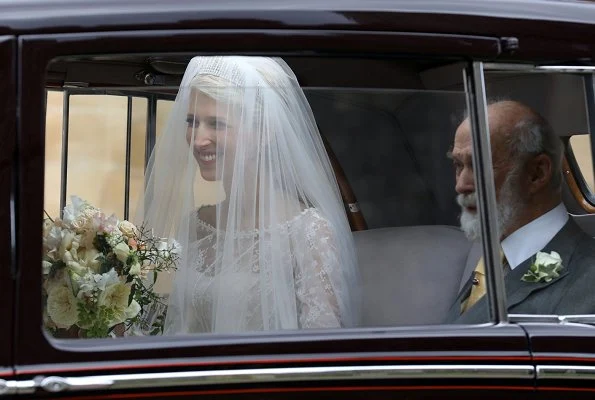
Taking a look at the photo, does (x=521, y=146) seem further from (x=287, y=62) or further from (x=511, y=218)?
(x=287, y=62)

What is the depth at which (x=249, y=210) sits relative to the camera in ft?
10.2

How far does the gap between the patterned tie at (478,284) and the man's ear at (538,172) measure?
28 cm

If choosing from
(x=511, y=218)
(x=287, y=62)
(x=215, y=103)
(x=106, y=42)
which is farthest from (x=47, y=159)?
(x=511, y=218)

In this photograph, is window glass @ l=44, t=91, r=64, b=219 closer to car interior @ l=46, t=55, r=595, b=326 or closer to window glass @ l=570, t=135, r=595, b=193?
car interior @ l=46, t=55, r=595, b=326

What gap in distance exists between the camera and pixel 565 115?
8.75 feet

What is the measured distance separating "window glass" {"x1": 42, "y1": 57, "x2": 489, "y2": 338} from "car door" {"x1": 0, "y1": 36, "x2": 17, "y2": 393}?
0.35 metres

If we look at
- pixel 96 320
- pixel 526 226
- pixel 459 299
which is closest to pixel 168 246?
pixel 96 320

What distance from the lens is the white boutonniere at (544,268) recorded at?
2667mm

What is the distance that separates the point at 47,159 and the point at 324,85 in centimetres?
75

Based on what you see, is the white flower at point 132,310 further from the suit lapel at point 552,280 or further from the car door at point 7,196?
the suit lapel at point 552,280

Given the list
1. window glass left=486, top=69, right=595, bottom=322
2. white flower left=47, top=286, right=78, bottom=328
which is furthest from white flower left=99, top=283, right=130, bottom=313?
window glass left=486, top=69, right=595, bottom=322

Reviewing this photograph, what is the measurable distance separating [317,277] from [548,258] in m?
0.64

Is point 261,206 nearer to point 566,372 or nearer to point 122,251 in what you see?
point 122,251

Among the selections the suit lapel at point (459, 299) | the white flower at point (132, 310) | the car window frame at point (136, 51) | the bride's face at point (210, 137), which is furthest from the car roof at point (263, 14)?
the white flower at point (132, 310)
